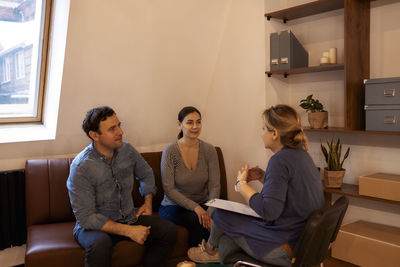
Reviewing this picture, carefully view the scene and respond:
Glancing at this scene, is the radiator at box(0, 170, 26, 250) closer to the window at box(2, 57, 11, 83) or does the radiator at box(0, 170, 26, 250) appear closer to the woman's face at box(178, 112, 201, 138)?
the window at box(2, 57, 11, 83)

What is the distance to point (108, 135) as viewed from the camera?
2.65 m

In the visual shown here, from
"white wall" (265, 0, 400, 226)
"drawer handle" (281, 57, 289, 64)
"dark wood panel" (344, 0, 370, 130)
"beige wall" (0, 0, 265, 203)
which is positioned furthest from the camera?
"drawer handle" (281, 57, 289, 64)

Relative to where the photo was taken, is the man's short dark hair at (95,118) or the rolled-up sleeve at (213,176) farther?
the rolled-up sleeve at (213,176)

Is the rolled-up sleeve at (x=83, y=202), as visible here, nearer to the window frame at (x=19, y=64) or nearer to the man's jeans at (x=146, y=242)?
the man's jeans at (x=146, y=242)

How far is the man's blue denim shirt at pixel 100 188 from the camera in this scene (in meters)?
2.54

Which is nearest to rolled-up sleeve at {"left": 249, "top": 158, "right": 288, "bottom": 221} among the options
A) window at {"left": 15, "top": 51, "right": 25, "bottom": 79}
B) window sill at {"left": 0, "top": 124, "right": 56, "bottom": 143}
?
window sill at {"left": 0, "top": 124, "right": 56, "bottom": 143}

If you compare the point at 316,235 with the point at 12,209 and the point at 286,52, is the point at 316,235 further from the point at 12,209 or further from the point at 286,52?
the point at 12,209

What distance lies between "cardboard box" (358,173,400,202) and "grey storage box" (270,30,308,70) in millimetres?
1077

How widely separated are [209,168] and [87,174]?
1.11 meters

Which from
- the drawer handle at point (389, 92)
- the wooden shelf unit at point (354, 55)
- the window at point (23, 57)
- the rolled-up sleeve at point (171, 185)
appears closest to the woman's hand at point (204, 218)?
the rolled-up sleeve at point (171, 185)

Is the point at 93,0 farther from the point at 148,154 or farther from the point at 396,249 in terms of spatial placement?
the point at 396,249

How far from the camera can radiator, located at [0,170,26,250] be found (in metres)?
2.96

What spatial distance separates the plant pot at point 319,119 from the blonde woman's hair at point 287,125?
3.79 feet

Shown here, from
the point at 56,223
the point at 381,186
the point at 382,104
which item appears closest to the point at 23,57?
the point at 56,223
